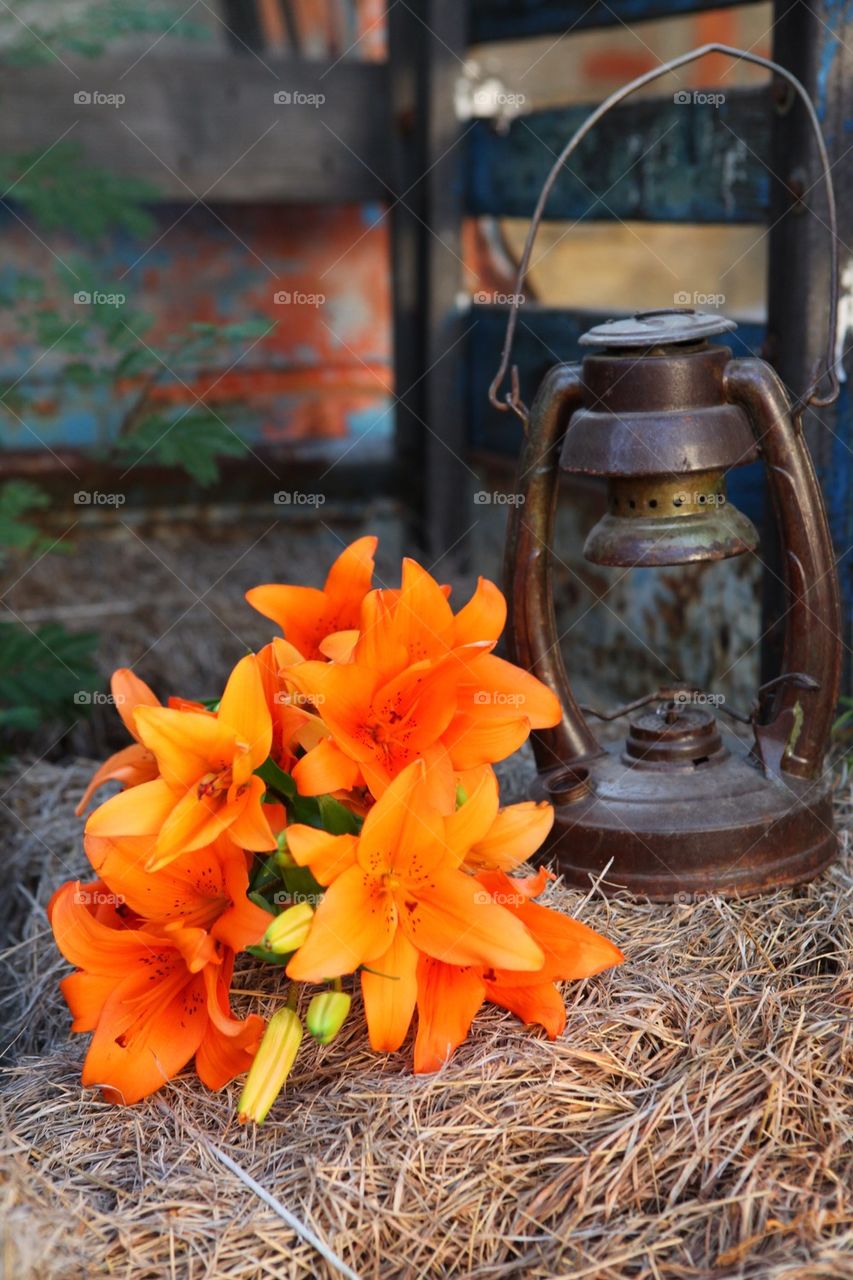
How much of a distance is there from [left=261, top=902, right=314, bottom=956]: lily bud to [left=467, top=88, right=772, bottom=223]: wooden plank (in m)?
1.74

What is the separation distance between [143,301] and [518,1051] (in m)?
3.29

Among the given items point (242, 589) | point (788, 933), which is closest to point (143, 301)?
point (242, 589)

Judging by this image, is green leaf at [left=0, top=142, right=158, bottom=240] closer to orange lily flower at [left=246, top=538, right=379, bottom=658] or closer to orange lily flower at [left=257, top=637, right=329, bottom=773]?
orange lily flower at [left=246, top=538, right=379, bottom=658]

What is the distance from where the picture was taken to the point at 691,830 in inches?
71.8

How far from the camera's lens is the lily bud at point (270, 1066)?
1.41m

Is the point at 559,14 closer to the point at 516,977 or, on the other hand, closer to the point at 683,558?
the point at 683,558

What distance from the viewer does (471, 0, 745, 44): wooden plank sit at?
9.25ft

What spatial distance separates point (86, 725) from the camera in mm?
3059

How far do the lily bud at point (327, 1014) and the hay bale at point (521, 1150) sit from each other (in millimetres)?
118

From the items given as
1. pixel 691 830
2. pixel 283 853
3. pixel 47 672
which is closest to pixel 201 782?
pixel 283 853

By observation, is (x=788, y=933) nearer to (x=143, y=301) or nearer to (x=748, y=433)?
(x=748, y=433)

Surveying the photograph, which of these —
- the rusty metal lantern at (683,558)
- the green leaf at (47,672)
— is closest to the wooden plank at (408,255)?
the green leaf at (47,672)

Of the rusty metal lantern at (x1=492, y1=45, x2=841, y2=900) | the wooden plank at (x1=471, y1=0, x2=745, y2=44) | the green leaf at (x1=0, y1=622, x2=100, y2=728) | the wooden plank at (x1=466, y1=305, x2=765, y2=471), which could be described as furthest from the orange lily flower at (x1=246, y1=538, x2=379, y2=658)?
the wooden plank at (x1=471, y1=0, x2=745, y2=44)

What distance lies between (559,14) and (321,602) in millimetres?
2059
